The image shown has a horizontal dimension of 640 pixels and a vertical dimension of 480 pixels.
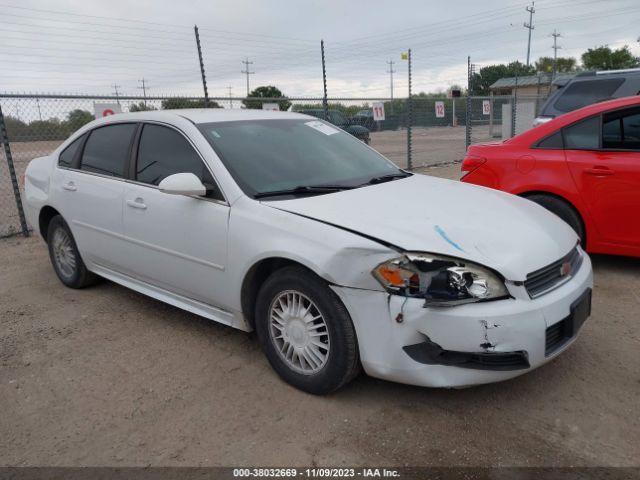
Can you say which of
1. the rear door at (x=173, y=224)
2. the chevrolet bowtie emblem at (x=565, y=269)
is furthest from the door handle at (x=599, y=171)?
the rear door at (x=173, y=224)

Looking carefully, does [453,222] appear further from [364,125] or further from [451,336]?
[364,125]

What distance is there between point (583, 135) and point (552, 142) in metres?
0.26

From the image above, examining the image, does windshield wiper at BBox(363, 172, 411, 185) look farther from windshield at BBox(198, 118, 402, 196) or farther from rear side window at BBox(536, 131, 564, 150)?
rear side window at BBox(536, 131, 564, 150)

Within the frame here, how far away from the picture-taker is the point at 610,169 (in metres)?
4.59

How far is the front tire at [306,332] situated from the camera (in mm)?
2766

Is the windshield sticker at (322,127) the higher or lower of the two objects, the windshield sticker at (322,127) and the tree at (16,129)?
the lower

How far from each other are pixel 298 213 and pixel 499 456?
60.4 inches

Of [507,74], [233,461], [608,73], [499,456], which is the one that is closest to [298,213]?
[233,461]

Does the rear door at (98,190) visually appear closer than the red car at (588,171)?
Yes

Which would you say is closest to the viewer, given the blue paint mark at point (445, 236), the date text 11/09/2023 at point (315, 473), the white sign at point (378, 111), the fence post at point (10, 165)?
the date text 11/09/2023 at point (315, 473)

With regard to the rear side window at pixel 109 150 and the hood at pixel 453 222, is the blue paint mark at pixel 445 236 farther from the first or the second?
the rear side window at pixel 109 150

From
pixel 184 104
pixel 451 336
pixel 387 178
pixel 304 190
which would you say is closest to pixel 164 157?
pixel 304 190

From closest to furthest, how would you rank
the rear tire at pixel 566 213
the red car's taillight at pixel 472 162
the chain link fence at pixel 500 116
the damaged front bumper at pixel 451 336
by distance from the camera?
the damaged front bumper at pixel 451 336 → the rear tire at pixel 566 213 → the red car's taillight at pixel 472 162 → the chain link fence at pixel 500 116

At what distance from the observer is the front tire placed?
277cm
